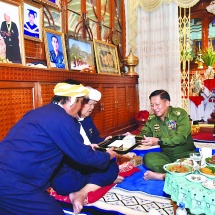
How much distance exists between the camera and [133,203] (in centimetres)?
209

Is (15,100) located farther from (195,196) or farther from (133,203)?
(195,196)

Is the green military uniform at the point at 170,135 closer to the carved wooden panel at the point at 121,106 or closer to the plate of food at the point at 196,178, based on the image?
the plate of food at the point at 196,178

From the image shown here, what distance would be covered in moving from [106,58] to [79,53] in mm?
853

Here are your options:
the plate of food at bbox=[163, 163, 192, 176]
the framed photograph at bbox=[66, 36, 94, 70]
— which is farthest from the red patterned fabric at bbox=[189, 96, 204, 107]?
the plate of food at bbox=[163, 163, 192, 176]

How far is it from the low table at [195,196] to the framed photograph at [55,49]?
2.22 metres

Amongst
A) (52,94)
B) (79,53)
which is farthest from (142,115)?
(52,94)

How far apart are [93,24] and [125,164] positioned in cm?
270

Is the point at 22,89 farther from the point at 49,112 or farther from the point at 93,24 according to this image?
the point at 93,24

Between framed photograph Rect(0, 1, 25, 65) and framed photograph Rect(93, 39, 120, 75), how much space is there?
5.57 feet

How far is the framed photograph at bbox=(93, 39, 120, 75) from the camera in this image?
4301 mm

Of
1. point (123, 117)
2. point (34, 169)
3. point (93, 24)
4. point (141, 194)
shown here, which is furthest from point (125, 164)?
point (93, 24)

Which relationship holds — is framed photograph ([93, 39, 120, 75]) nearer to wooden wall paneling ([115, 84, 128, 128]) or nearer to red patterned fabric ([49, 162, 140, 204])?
wooden wall paneling ([115, 84, 128, 128])

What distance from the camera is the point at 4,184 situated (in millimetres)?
1386

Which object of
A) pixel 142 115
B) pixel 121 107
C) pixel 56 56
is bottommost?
pixel 142 115
